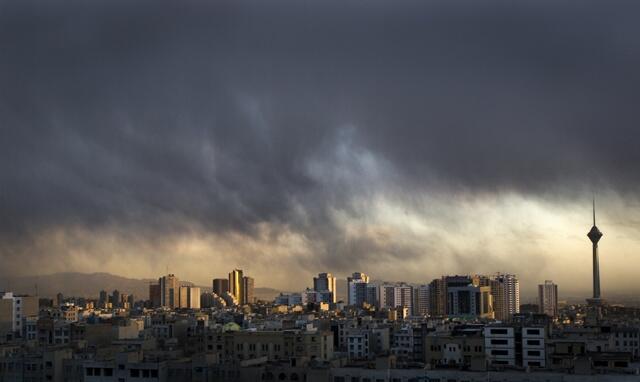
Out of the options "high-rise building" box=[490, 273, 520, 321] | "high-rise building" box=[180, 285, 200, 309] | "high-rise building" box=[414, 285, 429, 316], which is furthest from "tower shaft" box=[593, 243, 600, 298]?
"high-rise building" box=[180, 285, 200, 309]

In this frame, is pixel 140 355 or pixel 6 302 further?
pixel 6 302

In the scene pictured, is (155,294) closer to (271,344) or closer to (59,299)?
(59,299)

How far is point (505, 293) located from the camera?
153625 mm

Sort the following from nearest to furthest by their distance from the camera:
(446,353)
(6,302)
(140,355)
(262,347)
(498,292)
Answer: (140,355) → (446,353) → (262,347) → (6,302) → (498,292)

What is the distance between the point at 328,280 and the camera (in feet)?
655

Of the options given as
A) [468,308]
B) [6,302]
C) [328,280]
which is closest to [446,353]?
[6,302]

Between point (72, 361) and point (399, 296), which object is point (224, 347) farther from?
point (399, 296)

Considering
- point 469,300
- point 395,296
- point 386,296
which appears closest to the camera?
point 469,300

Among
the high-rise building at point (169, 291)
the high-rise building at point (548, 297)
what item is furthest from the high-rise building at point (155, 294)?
the high-rise building at point (548, 297)

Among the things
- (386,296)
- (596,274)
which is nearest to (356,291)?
(386,296)

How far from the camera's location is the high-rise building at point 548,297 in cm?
17162

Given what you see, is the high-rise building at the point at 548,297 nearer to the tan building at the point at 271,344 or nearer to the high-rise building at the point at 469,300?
the high-rise building at the point at 469,300

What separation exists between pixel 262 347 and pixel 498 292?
342ft

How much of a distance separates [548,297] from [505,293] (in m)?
28.5
